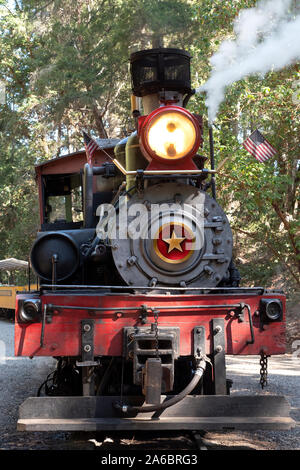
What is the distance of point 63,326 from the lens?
379 cm

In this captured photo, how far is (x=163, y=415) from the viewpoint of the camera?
3.63 m

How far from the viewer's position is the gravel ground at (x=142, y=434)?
169 inches

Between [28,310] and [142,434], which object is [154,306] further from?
[142,434]

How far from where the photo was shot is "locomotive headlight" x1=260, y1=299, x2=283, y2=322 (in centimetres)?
389

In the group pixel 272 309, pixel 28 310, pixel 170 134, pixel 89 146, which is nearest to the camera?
pixel 28 310

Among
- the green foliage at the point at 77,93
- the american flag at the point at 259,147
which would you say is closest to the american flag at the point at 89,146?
the american flag at the point at 259,147

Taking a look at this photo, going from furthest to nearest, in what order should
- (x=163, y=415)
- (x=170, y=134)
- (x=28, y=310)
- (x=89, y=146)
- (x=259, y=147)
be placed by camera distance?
(x=259, y=147) → (x=89, y=146) → (x=170, y=134) → (x=28, y=310) → (x=163, y=415)

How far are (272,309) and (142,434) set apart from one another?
1687 millimetres

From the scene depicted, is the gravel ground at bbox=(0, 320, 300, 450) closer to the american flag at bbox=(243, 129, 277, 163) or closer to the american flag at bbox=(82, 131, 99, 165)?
the american flag at bbox=(82, 131, 99, 165)

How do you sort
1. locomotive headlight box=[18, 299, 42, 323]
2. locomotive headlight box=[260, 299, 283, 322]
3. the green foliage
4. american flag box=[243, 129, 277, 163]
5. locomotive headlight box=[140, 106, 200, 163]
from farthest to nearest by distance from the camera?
the green foliage, american flag box=[243, 129, 277, 163], locomotive headlight box=[140, 106, 200, 163], locomotive headlight box=[260, 299, 283, 322], locomotive headlight box=[18, 299, 42, 323]

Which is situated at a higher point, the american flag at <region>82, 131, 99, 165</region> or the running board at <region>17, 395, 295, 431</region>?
the american flag at <region>82, 131, 99, 165</region>

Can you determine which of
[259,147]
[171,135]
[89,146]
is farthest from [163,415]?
[259,147]

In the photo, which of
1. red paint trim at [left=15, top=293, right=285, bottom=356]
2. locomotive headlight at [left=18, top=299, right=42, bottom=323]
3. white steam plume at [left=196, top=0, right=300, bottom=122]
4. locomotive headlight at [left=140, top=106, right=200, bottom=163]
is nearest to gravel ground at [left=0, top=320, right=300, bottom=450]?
red paint trim at [left=15, top=293, right=285, bottom=356]
